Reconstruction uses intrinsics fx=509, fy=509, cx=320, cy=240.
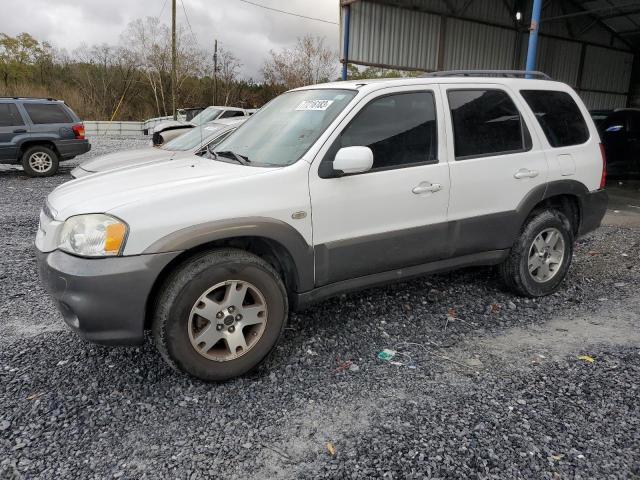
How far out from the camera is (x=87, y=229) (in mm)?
2812

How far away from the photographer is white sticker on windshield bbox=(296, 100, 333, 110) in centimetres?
365

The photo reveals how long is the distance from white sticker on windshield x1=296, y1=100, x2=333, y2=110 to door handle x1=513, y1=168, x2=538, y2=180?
1641 mm

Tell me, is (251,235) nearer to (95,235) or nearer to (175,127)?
(95,235)

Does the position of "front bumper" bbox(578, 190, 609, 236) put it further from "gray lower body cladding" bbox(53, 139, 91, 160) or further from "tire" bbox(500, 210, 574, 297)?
"gray lower body cladding" bbox(53, 139, 91, 160)

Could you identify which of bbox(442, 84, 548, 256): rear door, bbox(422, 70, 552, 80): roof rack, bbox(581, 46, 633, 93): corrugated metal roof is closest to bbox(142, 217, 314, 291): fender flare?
bbox(442, 84, 548, 256): rear door

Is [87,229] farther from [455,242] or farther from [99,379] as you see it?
[455,242]

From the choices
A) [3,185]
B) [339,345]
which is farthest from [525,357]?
[3,185]

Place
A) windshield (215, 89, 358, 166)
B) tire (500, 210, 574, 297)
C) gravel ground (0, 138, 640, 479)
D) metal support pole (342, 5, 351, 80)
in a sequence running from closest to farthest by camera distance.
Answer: gravel ground (0, 138, 640, 479) < windshield (215, 89, 358, 166) < tire (500, 210, 574, 297) < metal support pole (342, 5, 351, 80)

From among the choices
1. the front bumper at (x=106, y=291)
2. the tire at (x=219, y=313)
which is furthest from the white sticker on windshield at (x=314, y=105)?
the front bumper at (x=106, y=291)

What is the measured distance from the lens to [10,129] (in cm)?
1169

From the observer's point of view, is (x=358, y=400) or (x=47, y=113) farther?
(x=47, y=113)

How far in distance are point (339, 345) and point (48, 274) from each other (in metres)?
1.93

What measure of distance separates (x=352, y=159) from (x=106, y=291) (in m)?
1.60

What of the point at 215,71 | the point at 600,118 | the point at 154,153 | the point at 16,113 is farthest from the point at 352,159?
the point at 215,71
